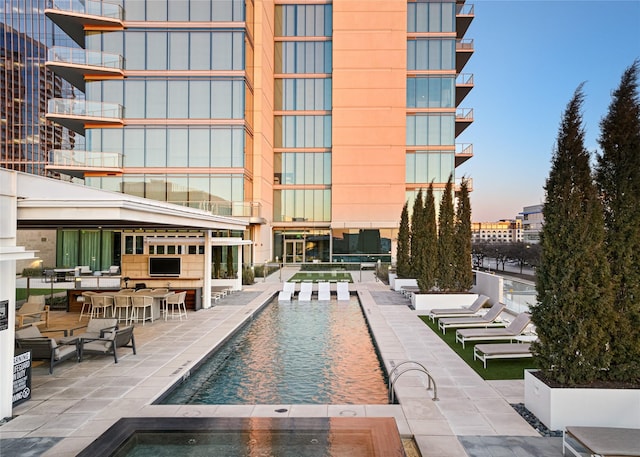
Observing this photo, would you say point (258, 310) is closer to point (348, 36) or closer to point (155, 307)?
point (155, 307)

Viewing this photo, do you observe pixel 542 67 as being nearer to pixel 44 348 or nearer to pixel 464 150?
pixel 44 348

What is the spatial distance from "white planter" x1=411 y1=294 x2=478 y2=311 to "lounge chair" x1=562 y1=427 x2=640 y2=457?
1131cm

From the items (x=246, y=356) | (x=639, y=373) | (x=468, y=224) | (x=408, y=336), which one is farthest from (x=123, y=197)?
(x=468, y=224)

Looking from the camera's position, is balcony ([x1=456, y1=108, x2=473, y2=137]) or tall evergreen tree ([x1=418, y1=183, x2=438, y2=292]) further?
balcony ([x1=456, y1=108, x2=473, y2=137])

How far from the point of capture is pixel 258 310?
56.0 ft

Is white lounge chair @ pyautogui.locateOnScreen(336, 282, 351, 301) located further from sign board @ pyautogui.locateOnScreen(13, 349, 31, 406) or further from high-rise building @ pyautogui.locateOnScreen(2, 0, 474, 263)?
sign board @ pyautogui.locateOnScreen(13, 349, 31, 406)

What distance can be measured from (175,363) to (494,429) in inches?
257

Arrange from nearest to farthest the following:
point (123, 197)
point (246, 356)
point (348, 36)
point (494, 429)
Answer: point (494, 429), point (123, 197), point (246, 356), point (348, 36)

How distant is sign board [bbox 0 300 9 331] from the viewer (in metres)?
6.62

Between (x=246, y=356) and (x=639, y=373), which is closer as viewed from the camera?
(x=639, y=373)

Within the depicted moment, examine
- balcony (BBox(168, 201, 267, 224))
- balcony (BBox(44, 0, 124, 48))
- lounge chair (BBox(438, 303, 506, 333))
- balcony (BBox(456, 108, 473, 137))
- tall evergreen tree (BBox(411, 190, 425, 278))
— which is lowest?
lounge chair (BBox(438, 303, 506, 333))

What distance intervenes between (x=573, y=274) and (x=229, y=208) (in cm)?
2832

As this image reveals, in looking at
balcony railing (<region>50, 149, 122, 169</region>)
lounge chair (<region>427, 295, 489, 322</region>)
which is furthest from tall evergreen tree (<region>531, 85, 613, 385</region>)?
balcony railing (<region>50, 149, 122, 169</region>)

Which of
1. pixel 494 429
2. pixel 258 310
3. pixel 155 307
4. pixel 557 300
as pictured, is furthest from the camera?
pixel 258 310
